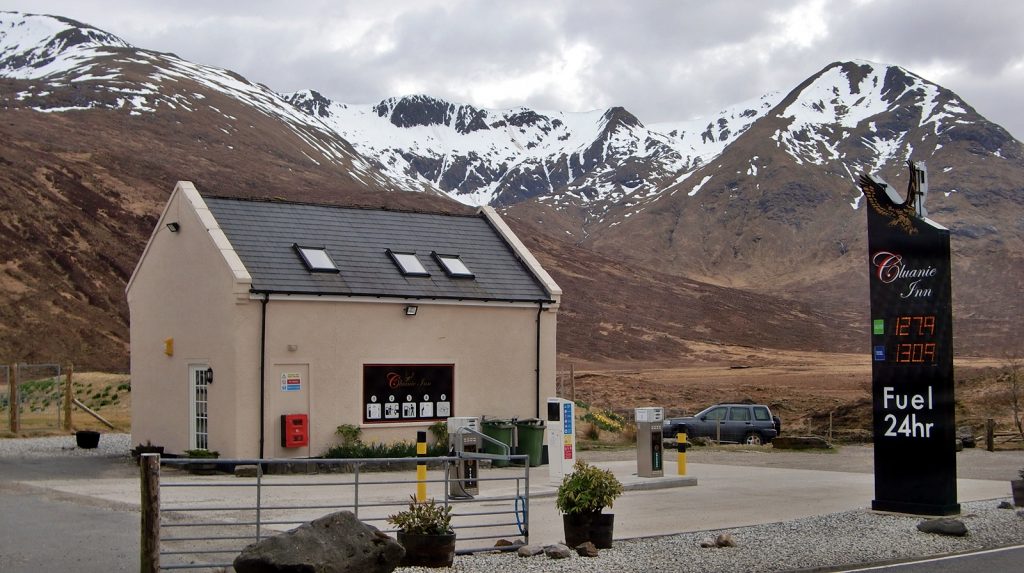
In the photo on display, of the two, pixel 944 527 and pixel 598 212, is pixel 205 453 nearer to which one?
pixel 944 527

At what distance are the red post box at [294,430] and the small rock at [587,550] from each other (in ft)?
38.1

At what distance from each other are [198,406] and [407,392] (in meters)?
4.46

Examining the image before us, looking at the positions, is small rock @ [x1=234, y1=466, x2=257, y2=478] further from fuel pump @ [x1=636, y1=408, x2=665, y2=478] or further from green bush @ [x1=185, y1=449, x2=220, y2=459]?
fuel pump @ [x1=636, y1=408, x2=665, y2=478]

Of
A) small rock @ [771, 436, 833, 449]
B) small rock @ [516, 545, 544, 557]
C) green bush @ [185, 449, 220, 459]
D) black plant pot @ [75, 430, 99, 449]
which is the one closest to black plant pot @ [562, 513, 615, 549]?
small rock @ [516, 545, 544, 557]

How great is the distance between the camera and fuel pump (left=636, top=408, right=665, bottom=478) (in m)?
21.3

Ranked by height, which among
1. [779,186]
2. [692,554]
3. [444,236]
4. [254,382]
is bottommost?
[692,554]

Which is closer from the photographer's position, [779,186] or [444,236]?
[444,236]

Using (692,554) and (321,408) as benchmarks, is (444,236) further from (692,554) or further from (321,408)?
(692,554)

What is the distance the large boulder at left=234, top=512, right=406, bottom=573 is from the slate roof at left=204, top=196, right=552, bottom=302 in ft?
42.8

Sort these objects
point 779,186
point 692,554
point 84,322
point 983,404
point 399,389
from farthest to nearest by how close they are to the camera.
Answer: point 779,186 < point 84,322 < point 983,404 < point 399,389 < point 692,554

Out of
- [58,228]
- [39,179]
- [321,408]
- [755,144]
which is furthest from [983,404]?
[755,144]

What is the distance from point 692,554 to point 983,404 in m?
32.8

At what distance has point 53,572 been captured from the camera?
11.6 metres

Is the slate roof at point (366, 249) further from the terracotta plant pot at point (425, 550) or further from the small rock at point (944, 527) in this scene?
the small rock at point (944, 527)
